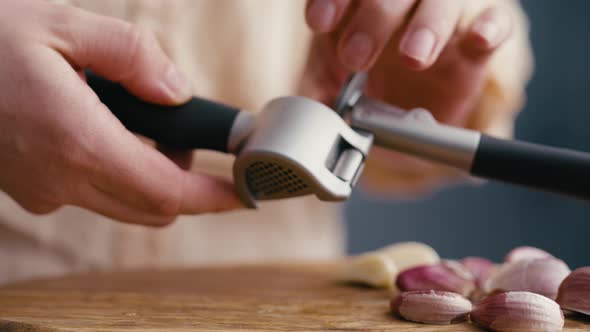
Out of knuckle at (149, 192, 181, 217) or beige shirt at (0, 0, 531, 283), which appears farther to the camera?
beige shirt at (0, 0, 531, 283)

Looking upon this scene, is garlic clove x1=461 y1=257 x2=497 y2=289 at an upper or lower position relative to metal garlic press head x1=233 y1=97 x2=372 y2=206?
lower

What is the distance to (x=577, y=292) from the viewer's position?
20.6 inches

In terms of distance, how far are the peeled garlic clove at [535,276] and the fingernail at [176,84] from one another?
0.33m

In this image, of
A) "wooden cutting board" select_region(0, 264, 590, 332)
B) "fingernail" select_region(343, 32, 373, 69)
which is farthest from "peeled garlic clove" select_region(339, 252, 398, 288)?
"fingernail" select_region(343, 32, 373, 69)

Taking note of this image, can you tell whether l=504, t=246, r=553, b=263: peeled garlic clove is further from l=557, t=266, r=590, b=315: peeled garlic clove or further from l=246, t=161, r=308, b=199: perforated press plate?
l=246, t=161, r=308, b=199: perforated press plate

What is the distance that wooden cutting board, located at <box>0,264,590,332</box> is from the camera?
1.64 feet

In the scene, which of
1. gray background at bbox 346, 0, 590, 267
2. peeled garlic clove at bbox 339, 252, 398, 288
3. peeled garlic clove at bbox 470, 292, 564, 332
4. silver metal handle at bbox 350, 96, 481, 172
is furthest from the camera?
gray background at bbox 346, 0, 590, 267

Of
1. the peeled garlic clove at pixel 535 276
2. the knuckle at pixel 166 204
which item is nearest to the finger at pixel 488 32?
the peeled garlic clove at pixel 535 276

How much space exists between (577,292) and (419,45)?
240 mm

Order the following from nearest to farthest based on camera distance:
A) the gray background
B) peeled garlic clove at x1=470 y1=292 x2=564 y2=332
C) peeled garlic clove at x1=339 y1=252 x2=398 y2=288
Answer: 1. peeled garlic clove at x1=470 y1=292 x2=564 y2=332
2. peeled garlic clove at x1=339 y1=252 x2=398 y2=288
3. the gray background

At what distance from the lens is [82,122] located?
1.67ft

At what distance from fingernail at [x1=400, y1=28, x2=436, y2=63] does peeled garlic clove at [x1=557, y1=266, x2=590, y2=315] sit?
214 mm

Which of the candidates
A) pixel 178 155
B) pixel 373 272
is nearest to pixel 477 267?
pixel 373 272

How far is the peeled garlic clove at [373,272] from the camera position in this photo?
2.29ft
